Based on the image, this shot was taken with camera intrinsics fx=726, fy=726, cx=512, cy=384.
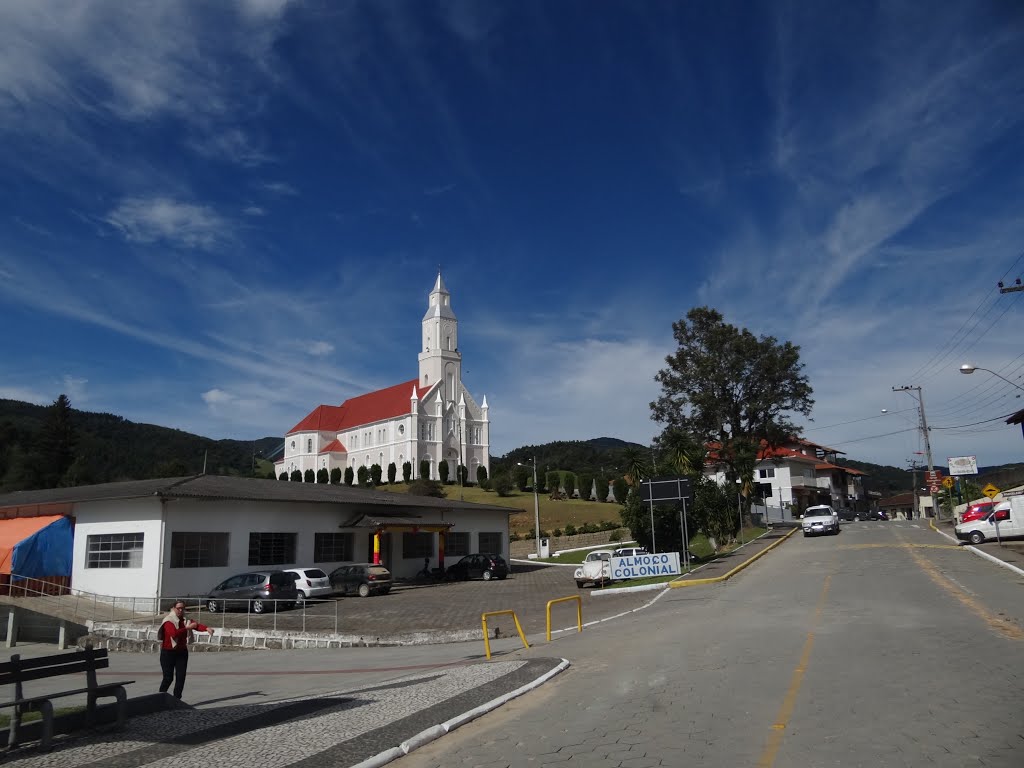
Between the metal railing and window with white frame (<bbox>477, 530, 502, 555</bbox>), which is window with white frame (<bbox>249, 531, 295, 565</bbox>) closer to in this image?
the metal railing

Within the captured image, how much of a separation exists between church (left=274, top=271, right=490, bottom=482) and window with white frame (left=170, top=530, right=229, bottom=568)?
71727 millimetres

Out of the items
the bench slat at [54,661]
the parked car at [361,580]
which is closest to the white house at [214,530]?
the parked car at [361,580]

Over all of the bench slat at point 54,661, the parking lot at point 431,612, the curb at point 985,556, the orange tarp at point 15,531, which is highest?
the orange tarp at point 15,531

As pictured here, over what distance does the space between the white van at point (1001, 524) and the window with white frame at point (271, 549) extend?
29.5 meters

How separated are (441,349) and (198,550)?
265ft

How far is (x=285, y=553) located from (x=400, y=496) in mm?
8859

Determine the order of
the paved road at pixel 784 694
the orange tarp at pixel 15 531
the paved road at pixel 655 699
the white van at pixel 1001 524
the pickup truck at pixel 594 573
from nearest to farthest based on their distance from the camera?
the paved road at pixel 784 694
the paved road at pixel 655 699
the pickup truck at pixel 594 573
the orange tarp at pixel 15 531
the white van at pixel 1001 524

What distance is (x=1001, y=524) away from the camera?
3111 centimetres

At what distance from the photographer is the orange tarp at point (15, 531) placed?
28188 millimetres

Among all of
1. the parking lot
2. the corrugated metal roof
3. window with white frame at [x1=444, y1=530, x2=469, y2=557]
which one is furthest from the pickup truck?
window with white frame at [x1=444, y1=530, x2=469, y2=557]

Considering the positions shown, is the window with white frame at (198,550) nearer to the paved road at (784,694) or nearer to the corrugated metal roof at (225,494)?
the corrugated metal roof at (225,494)

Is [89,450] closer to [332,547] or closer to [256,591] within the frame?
[332,547]

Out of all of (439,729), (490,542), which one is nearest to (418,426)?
(490,542)

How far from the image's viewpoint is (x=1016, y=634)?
11.6m
